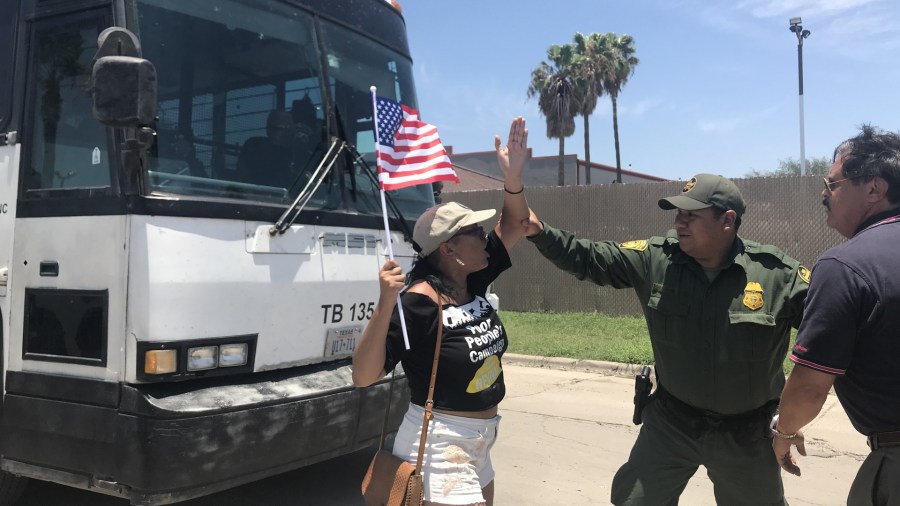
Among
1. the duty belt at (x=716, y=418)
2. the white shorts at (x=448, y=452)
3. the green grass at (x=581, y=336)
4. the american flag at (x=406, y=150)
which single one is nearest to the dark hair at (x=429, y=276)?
the white shorts at (x=448, y=452)

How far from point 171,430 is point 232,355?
472 mm

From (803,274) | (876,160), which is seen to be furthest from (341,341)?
(876,160)

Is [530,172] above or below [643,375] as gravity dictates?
above

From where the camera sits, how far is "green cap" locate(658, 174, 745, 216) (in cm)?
295

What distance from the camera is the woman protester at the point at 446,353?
8.20ft

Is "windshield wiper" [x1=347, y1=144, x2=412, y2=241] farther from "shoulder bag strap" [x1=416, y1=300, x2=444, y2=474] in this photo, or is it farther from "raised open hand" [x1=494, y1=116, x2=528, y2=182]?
"shoulder bag strap" [x1=416, y1=300, x2=444, y2=474]

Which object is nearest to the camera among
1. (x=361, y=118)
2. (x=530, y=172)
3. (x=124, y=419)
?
(x=124, y=419)

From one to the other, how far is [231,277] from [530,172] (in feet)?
92.6

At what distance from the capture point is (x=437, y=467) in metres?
2.53

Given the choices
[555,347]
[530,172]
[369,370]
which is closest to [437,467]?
[369,370]

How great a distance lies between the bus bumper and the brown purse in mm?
1027

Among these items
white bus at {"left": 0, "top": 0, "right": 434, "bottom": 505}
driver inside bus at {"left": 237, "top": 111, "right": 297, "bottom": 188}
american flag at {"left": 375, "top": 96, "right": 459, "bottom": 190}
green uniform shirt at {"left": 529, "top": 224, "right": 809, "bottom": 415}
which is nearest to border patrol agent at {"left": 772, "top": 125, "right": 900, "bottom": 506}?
green uniform shirt at {"left": 529, "top": 224, "right": 809, "bottom": 415}

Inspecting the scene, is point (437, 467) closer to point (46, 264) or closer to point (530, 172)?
point (46, 264)

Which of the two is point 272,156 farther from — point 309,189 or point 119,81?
point 119,81
